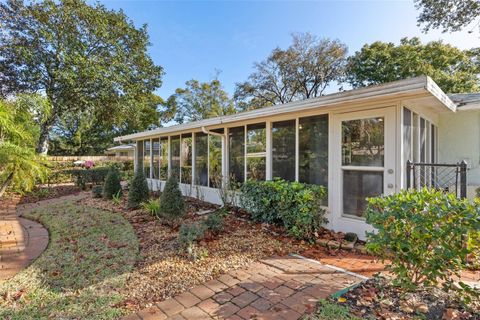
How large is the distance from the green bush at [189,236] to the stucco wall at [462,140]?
618 cm

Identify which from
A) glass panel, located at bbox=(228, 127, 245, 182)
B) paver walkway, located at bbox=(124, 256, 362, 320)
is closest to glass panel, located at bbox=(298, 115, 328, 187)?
glass panel, located at bbox=(228, 127, 245, 182)

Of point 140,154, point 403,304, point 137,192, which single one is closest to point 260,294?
point 403,304

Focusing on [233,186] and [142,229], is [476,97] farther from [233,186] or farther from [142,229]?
[142,229]

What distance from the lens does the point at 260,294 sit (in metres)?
2.59

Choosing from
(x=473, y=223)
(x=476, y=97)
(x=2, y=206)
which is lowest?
(x=2, y=206)

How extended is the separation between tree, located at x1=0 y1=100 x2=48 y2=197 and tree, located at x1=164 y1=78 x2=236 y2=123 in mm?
20803

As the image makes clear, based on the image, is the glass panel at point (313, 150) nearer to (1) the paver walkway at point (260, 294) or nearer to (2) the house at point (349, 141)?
(2) the house at point (349, 141)

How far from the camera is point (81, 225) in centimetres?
522

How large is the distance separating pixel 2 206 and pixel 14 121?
16.8 feet

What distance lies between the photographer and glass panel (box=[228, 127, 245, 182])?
633cm

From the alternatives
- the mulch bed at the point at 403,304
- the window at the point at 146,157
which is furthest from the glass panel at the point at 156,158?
the mulch bed at the point at 403,304

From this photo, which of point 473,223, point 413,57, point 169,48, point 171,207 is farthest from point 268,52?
point 473,223

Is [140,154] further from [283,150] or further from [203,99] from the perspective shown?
[203,99]

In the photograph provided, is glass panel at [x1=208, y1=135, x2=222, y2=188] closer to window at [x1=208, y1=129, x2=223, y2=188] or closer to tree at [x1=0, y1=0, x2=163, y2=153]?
window at [x1=208, y1=129, x2=223, y2=188]
